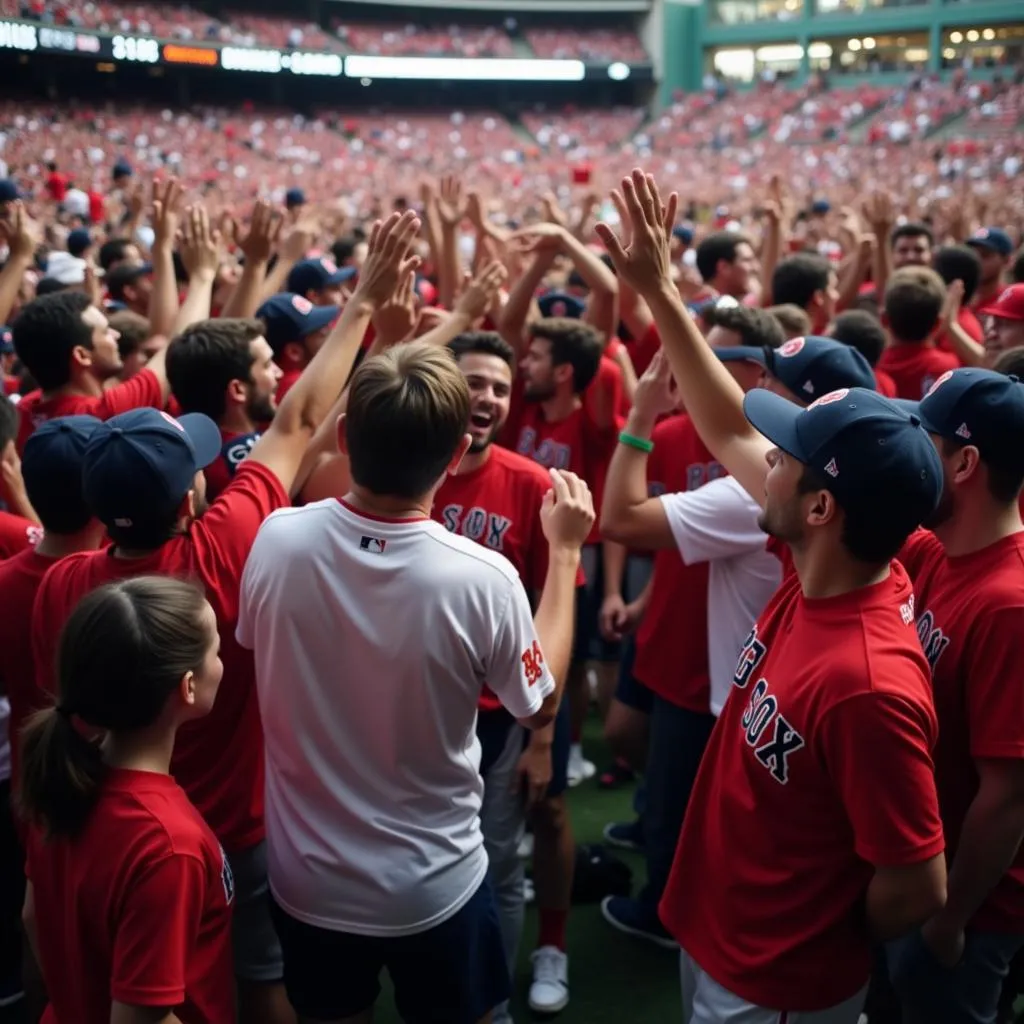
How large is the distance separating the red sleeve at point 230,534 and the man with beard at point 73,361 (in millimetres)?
1417

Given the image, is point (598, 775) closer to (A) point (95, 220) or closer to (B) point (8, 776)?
(B) point (8, 776)

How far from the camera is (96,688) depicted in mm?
2031

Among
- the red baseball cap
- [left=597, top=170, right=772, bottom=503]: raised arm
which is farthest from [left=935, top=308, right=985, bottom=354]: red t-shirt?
[left=597, top=170, right=772, bottom=503]: raised arm

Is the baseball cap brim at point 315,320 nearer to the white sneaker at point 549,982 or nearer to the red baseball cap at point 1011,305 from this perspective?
the white sneaker at point 549,982

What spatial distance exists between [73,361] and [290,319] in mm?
925

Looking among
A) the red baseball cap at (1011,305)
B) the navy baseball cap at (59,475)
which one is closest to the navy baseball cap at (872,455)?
the navy baseball cap at (59,475)

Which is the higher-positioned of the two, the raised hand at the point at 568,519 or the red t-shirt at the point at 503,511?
the raised hand at the point at 568,519

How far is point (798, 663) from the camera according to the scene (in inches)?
83.0

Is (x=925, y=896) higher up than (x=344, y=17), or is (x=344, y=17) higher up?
(x=344, y=17)

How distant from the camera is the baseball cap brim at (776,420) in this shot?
2.21 metres

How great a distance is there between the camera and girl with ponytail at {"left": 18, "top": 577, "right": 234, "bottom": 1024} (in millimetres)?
1924

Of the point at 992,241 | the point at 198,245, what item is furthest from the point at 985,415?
the point at 992,241

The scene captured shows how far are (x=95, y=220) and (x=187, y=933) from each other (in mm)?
14930

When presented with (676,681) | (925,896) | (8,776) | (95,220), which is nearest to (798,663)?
(925,896)
